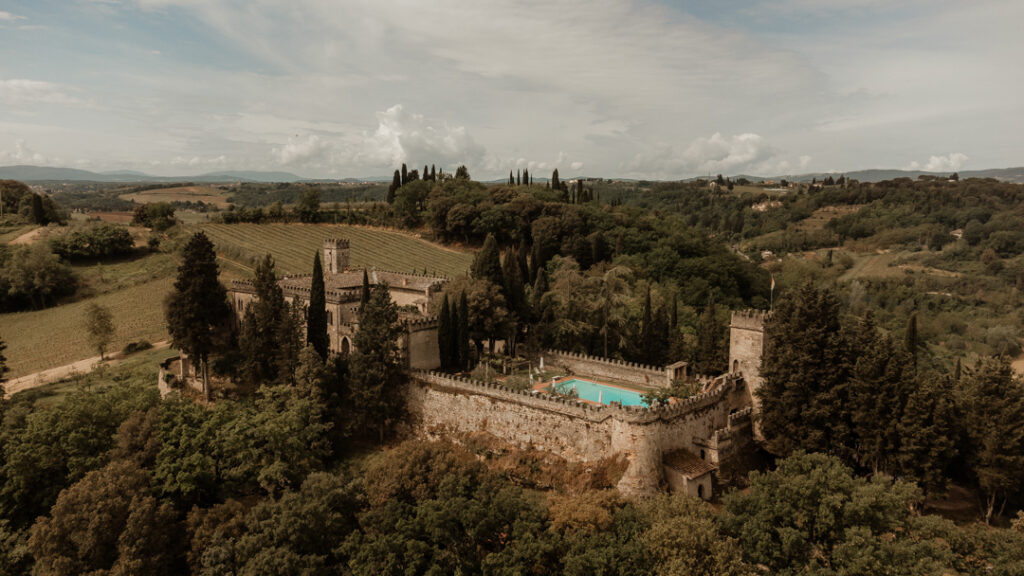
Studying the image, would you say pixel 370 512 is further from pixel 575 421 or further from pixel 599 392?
pixel 599 392

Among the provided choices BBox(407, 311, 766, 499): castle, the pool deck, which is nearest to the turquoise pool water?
the pool deck

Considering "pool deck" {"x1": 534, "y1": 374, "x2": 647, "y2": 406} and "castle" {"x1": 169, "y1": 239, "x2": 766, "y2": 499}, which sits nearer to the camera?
"castle" {"x1": 169, "y1": 239, "x2": 766, "y2": 499}

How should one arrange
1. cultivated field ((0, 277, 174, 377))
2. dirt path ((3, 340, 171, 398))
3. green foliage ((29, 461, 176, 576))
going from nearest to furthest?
green foliage ((29, 461, 176, 576)) < dirt path ((3, 340, 171, 398)) < cultivated field ((0, 277, 174, 377))

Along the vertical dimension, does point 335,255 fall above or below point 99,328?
above

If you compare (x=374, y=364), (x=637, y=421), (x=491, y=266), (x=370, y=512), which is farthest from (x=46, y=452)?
(x=637, y=421)

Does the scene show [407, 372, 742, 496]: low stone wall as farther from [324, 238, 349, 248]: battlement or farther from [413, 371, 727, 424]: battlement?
[324, 238, 349, 248]: battlement

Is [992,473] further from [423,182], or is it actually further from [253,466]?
[423,182]
